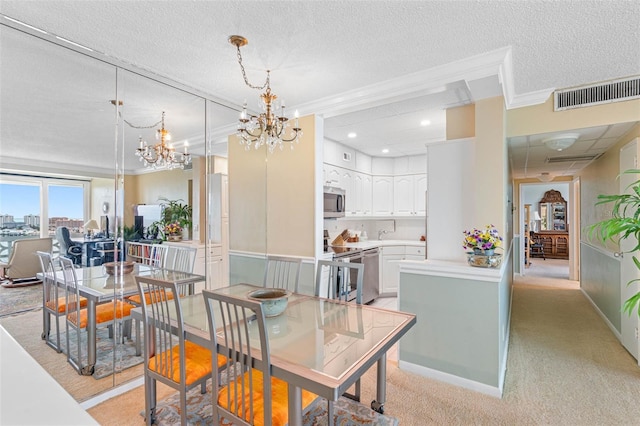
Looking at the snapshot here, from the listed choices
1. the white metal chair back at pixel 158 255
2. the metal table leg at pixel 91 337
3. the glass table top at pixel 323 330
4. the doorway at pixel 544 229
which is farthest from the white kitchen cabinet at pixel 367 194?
the doorway at pixel 544 229

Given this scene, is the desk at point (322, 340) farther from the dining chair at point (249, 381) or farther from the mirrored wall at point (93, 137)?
the mirrored wall at point (93, 137)

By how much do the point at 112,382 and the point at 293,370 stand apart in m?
1.96

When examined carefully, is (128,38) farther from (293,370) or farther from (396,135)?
(396,135)

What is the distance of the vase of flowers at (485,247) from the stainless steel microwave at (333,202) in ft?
7.00

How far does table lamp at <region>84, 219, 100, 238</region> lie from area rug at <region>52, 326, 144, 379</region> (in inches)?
30.2

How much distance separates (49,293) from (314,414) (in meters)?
2.12

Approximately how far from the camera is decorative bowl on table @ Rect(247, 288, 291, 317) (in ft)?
6.41

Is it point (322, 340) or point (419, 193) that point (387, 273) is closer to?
point (419, 193)

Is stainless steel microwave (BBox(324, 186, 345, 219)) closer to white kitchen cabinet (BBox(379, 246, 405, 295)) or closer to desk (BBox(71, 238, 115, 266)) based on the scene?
white kitchen cabinet (BBox(379, 246, 405, 295))

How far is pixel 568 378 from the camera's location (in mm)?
2580

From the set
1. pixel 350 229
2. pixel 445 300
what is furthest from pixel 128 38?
pixel 350 229

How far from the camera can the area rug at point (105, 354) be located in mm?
2379

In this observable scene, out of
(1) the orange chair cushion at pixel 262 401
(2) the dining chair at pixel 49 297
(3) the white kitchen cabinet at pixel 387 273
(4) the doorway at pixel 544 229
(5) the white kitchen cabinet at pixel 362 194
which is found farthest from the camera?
(4) the doorway at pixel 544 229

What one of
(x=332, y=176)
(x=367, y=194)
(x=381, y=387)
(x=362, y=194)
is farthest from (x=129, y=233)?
(x=367, y=194)
